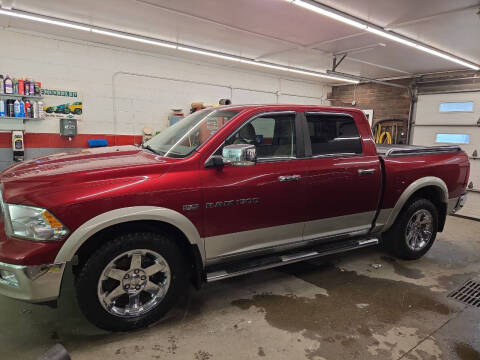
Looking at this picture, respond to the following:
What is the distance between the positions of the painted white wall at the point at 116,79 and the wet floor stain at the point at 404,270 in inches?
243

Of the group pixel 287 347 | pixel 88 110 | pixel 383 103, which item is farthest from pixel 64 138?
pixel 383 103

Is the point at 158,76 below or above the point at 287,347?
above

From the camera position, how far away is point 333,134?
3303mm

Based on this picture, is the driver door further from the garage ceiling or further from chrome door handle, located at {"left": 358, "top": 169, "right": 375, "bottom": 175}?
the garage ceiling

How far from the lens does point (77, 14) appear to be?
5207mm

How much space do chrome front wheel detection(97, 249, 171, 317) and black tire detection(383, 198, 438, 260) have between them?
2854 millimetres

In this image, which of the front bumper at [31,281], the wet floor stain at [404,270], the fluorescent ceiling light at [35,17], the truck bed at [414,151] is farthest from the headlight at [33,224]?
the fluorescent ceiling light at [35,17]

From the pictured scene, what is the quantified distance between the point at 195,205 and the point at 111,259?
72 cm

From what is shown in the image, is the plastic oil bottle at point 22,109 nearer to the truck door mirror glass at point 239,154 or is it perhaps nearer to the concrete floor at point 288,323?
the concrete floor at point 288,323

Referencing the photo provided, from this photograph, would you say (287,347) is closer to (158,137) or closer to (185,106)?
(158,137)

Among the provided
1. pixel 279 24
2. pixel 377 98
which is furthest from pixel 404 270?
pixel 377 98

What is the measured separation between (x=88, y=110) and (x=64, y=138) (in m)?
0.80

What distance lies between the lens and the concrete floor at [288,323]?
7.61 ft

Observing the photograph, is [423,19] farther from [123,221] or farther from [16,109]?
[16,109]
